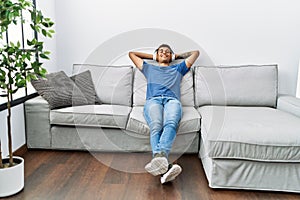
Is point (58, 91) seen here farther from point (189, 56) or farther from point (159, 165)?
point (189, 56)

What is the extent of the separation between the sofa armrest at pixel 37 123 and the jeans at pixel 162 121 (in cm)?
97

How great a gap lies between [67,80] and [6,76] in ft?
3.22

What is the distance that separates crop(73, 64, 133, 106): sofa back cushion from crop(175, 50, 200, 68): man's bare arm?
583mm

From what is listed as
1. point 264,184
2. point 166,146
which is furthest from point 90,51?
point 264,184

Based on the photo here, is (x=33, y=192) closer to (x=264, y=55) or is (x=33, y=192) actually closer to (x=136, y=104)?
A: (x=136, y=104)

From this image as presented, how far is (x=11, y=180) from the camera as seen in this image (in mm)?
1827

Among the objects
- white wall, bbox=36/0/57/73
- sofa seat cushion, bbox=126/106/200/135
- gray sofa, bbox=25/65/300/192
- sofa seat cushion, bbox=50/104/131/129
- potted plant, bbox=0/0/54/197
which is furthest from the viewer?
white wall, bbox=36/0/57/73

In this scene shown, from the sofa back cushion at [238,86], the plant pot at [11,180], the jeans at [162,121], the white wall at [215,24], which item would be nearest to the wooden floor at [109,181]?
the plant pot at [11,180]

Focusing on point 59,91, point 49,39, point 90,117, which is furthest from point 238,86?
point 49,39

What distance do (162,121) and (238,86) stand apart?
3.56 ft

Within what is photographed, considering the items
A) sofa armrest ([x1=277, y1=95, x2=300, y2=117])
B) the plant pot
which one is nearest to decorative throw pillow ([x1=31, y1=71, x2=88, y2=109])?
the plant pot

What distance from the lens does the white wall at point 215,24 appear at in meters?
3.09

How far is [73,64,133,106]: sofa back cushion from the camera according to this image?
117 inches

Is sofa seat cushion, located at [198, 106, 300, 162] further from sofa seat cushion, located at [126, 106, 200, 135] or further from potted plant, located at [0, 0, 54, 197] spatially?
potted plant, located at [0, 0, 54, 197]
